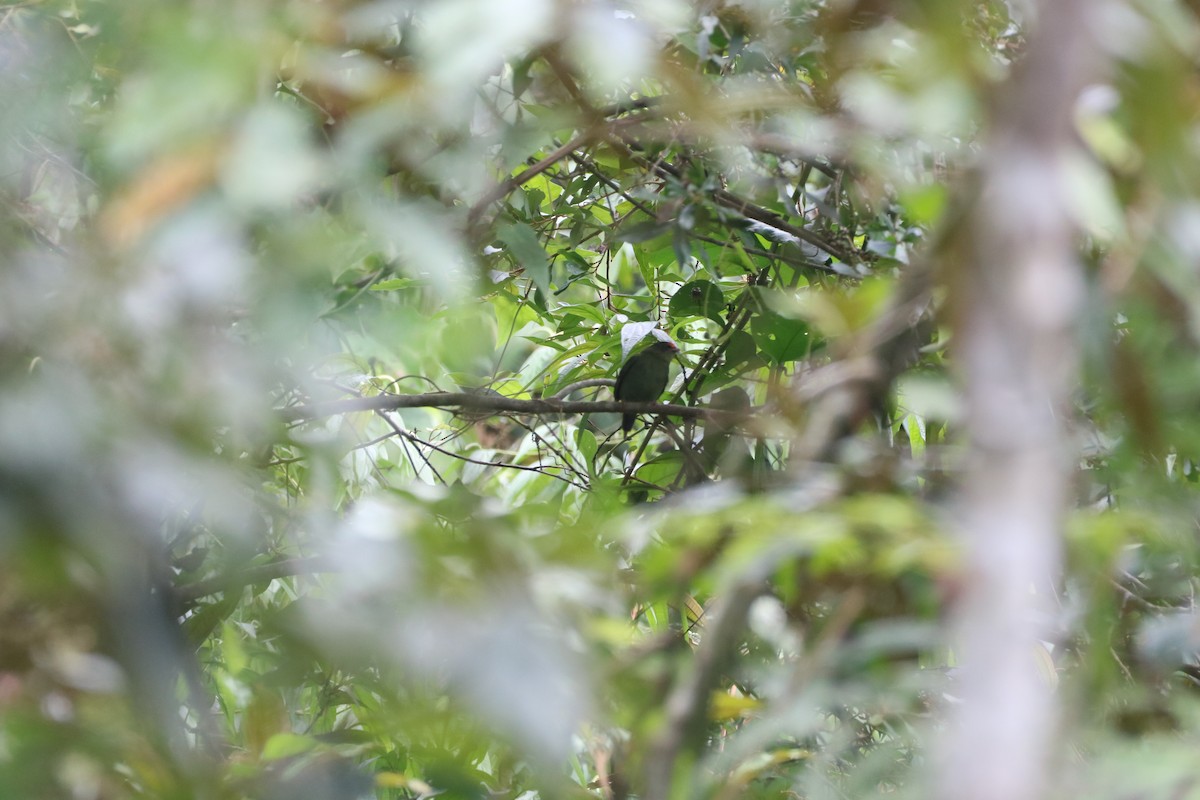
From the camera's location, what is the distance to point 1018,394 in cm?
35

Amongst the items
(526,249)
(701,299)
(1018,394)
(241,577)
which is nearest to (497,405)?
(701,299)

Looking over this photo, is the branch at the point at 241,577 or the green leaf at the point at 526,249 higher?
the green leaf at the point at 526,249

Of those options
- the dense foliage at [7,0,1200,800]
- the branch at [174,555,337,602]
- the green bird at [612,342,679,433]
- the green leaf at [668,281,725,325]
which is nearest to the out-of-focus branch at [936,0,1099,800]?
the dense foliage at [7,0,1200,800]

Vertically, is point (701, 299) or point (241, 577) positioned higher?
point (241, 577)

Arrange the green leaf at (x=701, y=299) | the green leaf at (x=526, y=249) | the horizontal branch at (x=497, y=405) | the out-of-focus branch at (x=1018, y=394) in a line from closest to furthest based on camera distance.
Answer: the out-of-focus branch at (x=1018, y=394) → the green leaf at (x=526, y=249) → the horizontal branch at (x=497, y=405) → the green leaf at (x=701, y=299)

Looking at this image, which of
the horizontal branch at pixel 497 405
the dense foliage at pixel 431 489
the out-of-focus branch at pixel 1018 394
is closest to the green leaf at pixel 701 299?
the horizontal branch at pixel 497 405

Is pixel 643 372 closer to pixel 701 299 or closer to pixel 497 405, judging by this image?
pixel 701 299

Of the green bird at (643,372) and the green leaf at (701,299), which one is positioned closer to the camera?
the green leaf at (701,299)

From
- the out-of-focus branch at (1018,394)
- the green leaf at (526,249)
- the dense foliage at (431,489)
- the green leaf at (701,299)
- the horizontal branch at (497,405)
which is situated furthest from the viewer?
the green leaf at (701,299)

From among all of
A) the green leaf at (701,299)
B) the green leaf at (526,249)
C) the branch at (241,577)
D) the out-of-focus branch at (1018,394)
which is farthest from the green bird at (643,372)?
the out-of-focus branch at (1018,394)

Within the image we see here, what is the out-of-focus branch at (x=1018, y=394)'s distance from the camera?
32 cm

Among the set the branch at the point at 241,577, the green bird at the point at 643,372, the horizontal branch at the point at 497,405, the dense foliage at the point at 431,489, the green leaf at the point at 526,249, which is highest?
the dense foliage at the point at 431,489

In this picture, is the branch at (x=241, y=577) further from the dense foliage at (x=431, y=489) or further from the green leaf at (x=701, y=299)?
the green leaf at (x=701, y=299)

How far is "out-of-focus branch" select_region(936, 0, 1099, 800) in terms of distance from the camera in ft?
1.07
